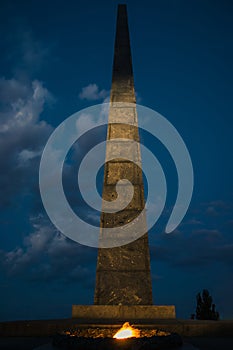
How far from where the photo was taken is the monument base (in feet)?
23.4

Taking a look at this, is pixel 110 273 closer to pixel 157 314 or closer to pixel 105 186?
pixel 157 314

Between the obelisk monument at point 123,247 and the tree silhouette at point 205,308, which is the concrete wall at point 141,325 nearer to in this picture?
the obelisk monument at point 123,247

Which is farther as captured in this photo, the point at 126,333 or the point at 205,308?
the point at 205,308

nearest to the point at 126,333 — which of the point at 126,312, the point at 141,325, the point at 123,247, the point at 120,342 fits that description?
the point at 120,342

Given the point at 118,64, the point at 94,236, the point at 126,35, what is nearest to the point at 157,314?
the point at 94,236

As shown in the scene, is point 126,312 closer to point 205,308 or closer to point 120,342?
point 120,342

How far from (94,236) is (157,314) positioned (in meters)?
2.39

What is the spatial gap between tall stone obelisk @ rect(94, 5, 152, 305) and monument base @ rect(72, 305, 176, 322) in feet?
1.67

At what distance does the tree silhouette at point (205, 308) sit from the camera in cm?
1573

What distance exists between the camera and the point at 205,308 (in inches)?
630

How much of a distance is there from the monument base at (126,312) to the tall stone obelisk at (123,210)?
20.1 inches

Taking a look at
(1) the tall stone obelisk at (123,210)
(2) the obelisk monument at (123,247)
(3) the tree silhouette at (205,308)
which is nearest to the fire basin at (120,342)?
(2) the obelisk monument at (123,247)

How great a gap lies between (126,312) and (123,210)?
94.8 inches

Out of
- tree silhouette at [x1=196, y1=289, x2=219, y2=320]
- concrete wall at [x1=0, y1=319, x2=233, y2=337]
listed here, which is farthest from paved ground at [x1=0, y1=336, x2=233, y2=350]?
tree silhouette at [x1=196, y1=289, x2=219, y2=320]
